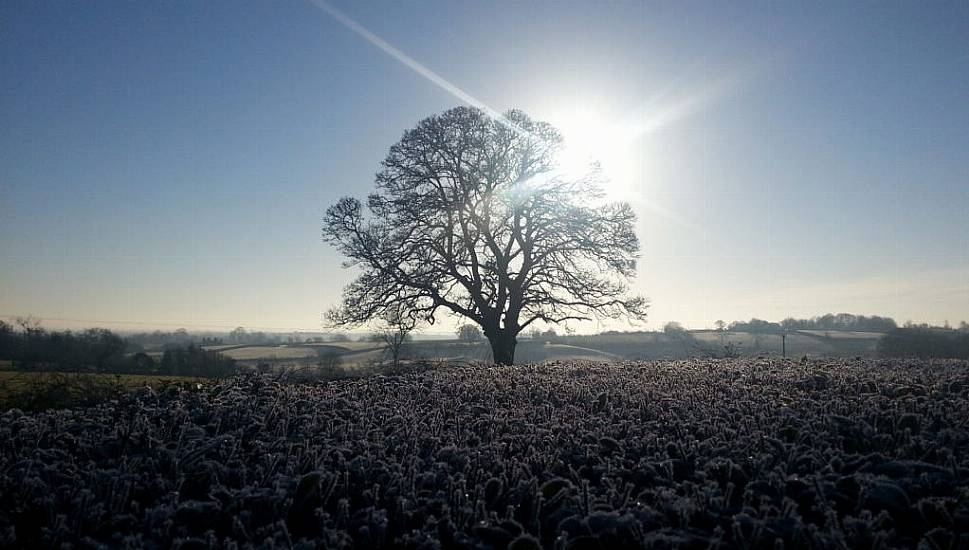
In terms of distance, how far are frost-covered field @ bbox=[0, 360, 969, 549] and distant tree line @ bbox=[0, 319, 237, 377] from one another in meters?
18.0

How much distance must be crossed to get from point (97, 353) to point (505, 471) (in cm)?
2921

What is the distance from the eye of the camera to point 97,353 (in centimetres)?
2611

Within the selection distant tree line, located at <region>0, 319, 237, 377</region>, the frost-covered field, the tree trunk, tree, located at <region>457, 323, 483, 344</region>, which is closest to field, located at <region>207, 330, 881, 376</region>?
tree, located at <region>457, 323, 483, 344</region>

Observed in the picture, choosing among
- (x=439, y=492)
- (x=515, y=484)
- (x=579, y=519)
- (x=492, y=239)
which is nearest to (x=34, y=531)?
(x=439, y=492)

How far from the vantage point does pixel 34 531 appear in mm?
3359

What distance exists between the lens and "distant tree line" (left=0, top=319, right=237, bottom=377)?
2216 cm

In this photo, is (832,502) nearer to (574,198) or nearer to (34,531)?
(34,531)

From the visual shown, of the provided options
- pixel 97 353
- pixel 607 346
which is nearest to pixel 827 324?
pixel 607 346

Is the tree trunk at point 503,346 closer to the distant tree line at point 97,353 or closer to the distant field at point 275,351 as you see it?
the distant tree line at point 97,353

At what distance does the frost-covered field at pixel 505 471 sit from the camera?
2990 mm

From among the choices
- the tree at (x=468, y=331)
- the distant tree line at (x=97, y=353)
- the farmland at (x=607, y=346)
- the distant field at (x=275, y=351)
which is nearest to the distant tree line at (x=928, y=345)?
the tree at (x=468, y=331)

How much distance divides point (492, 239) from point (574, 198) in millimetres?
3651

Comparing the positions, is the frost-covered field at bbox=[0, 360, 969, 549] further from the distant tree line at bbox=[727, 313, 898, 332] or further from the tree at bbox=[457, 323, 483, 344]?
the distant tree line at bbox=[727, 313, 898, 332]

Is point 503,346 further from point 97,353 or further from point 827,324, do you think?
point 827,324
